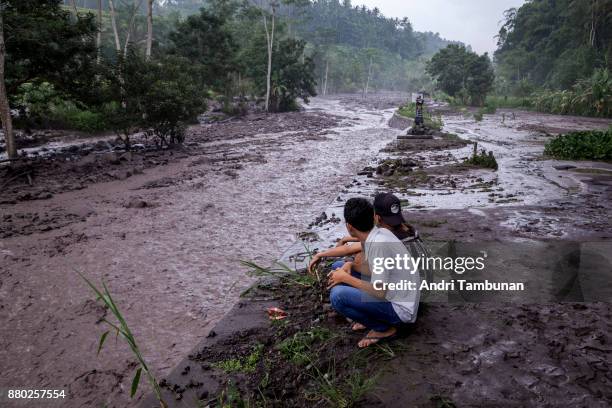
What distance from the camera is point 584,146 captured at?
13.7 m

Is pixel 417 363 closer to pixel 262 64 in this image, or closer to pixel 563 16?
pixel 262 64

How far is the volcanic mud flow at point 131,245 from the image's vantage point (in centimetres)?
449

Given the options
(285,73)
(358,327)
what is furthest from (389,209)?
(285,73)

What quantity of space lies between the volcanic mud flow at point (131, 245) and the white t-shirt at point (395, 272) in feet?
7.44

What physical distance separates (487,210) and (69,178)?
11983 mm

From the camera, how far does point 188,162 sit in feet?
53.9

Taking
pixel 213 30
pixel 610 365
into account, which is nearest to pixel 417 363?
pixel 610 365

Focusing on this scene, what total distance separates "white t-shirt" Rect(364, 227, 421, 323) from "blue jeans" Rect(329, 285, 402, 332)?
10 cm

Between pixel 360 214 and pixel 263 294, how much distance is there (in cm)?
255

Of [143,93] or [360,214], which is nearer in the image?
[360,214]

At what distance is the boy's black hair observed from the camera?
346 cm

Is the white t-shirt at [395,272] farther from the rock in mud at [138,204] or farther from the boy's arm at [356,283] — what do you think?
the rock in mud at [138,204]

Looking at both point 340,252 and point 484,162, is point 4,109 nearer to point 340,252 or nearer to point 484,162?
point 340,252

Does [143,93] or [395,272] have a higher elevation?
[143,93]
